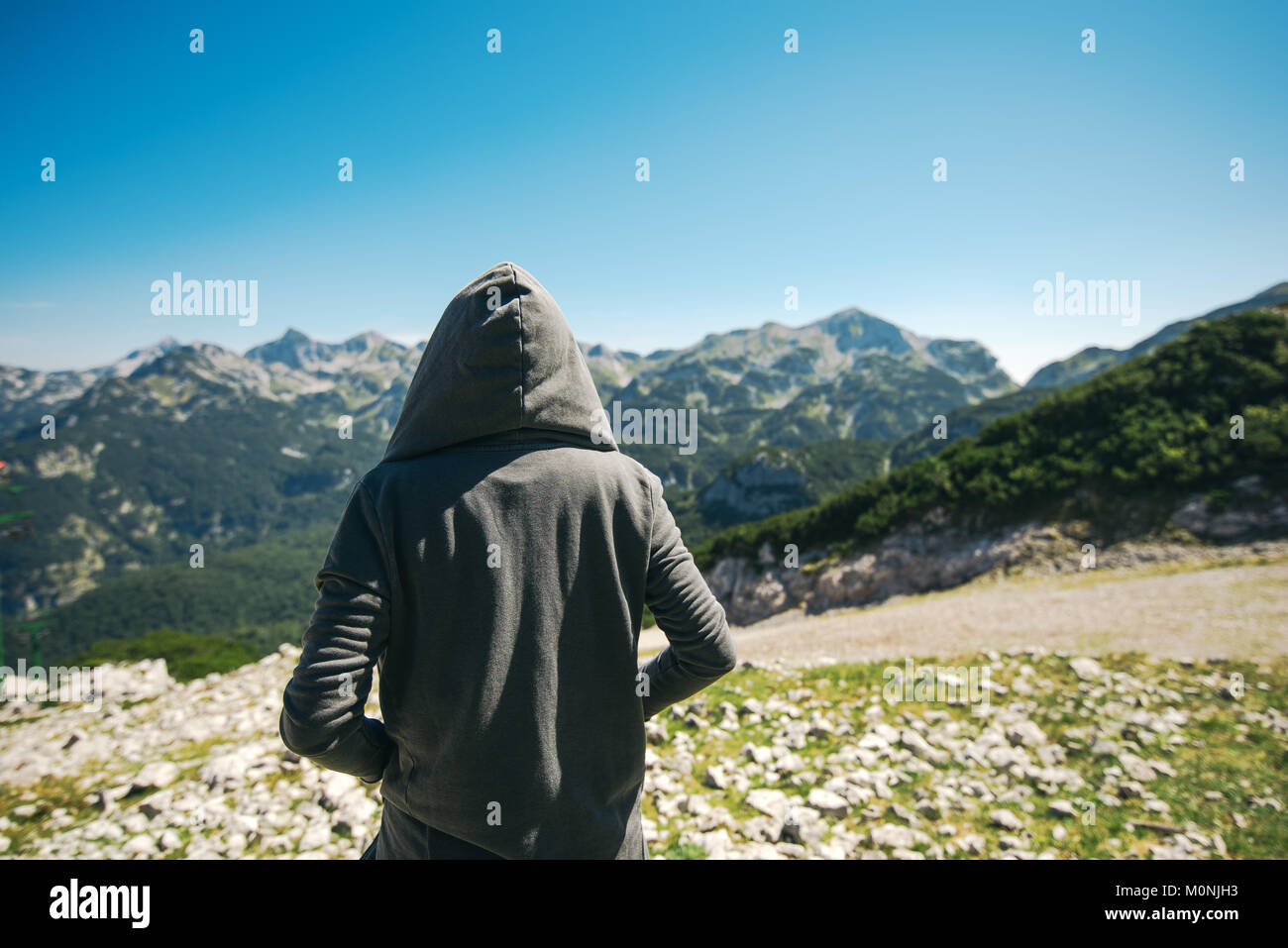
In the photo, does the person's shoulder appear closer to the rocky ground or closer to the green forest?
the rocky ground

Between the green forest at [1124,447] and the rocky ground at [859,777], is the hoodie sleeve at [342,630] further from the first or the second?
the green forest at [1124,447]

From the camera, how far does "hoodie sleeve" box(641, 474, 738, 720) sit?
2.41 metres

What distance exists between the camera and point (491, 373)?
2.13 metres

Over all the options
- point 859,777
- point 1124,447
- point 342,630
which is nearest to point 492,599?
point 342,630

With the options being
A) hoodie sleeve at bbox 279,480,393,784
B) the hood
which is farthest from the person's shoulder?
hoodie sleeve at bbox 279,480,393,784

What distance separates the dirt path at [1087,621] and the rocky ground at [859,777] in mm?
1026

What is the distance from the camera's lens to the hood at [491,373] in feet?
6.99

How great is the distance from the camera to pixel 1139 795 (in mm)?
5816

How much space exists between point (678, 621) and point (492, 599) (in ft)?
2.87

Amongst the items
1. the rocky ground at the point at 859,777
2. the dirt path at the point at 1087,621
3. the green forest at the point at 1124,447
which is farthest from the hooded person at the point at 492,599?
the green forest at the point at 1124,447

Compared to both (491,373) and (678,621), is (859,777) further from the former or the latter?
(491,373)

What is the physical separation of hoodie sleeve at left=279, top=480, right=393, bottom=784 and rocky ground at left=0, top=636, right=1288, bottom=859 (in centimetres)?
397
